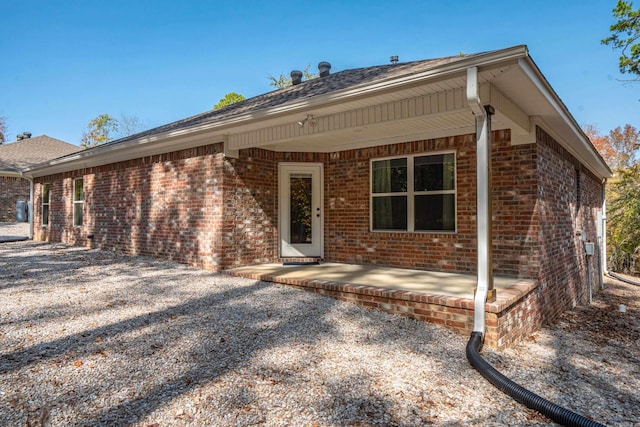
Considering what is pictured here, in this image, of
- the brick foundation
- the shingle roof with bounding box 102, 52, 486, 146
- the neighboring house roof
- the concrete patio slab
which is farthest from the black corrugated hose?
the shingle roof with bounding box 102, 52, 486, 146

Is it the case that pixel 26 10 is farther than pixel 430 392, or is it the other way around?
pixel 26 10

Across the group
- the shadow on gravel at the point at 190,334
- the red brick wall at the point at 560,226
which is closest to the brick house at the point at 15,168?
A: the shadow on gravel at the point at 190,334

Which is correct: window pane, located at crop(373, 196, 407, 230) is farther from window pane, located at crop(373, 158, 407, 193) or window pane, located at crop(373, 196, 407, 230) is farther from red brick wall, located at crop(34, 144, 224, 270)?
red brick wall, located at crop(34, 144, 224, 270)

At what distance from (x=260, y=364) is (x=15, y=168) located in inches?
844

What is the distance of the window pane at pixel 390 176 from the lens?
672cm

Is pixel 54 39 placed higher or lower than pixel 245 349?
higher

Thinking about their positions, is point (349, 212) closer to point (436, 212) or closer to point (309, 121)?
point (436, 212)

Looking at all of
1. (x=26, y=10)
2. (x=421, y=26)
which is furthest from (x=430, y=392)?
(x=26, y=10)

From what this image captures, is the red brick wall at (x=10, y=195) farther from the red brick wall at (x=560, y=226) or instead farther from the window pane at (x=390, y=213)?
the red brick wall at (x=560, y=226)

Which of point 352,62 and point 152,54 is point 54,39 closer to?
point 152,54

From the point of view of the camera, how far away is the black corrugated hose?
228cm

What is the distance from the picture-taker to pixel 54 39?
1297 cm

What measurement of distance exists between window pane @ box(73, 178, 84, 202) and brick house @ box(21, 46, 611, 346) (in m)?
1.47

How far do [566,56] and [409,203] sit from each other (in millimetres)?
12882
